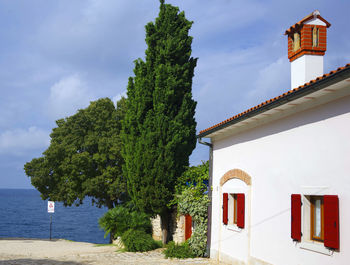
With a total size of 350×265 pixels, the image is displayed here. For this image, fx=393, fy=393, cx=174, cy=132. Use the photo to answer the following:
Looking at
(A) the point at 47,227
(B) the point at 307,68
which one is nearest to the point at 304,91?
(B) the point at 307,68

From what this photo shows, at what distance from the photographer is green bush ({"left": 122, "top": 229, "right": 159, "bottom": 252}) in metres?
17.8

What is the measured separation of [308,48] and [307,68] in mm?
691

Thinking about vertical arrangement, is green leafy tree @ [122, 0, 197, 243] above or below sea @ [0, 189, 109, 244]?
above

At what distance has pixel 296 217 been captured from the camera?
905 cm

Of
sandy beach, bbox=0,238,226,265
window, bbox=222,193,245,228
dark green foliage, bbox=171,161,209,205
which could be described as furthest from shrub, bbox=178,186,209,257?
window, bbox=222,193,245,228

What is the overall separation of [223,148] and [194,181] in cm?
334

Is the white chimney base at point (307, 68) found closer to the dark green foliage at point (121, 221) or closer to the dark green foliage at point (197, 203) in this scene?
the dark green foliage at point (197, 203)

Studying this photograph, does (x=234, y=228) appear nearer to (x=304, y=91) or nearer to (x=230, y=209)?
(x=230, y=209)

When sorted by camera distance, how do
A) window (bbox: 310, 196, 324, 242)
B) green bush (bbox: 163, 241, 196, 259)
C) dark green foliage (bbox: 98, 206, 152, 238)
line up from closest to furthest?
window (bbox: 310, 196, 324, 242) → green bush (bbox: 163, 241, 196, 259) → dark green foliage (bbox: 98, 206, 152, 238)

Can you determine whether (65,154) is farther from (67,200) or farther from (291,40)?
(291,40)

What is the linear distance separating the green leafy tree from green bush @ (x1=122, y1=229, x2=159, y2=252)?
107 cm

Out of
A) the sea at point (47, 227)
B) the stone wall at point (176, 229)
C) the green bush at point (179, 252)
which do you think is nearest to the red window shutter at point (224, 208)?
the green bush at point (179, 252)

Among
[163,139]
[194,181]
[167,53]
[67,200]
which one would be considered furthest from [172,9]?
[67,200]

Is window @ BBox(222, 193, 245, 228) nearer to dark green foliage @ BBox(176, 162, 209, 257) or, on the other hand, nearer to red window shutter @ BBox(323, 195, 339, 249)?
dark green foliage @ BBox(176, 162, 209, 257)
